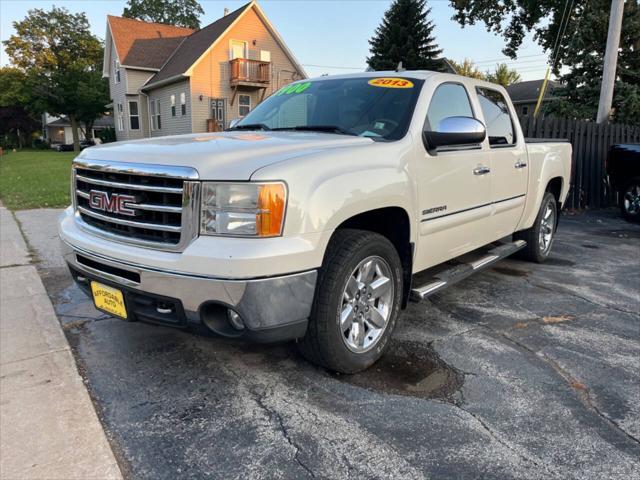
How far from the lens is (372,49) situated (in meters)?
32.6

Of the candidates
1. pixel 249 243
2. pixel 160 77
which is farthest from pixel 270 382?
pixel 160 77

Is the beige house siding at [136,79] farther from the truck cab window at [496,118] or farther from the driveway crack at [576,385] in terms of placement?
the driveway crack at [576,385]

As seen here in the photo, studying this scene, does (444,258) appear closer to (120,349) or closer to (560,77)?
(120,349)

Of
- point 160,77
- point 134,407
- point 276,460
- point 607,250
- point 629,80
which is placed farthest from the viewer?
point 160,77

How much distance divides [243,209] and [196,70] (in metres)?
25.1

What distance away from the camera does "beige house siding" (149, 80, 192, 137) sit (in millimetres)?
26062

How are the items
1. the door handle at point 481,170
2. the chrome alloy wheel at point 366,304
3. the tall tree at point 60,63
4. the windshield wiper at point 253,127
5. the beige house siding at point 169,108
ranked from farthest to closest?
the tall tree at point 60,63, the beige house siding at point 169,108, the windshield wiper at point 253,127, the door handle at point 481,170, the chrome alloy wheel at point 366,304

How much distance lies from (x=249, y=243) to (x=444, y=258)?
2.03 meters

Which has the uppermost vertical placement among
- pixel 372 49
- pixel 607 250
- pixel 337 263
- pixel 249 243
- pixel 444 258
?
pixel 372 49

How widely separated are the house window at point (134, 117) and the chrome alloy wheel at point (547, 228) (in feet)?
99.1

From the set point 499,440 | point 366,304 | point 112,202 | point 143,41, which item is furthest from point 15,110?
point 499,440

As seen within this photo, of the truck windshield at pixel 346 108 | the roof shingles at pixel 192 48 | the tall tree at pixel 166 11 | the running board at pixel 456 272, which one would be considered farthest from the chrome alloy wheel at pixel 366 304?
the tall tree at pixel 166 11

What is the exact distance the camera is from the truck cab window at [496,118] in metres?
4.56

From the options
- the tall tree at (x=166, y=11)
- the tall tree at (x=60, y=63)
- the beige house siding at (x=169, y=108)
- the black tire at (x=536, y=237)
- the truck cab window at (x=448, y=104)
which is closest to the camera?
the truck cab window at (x=448, y=104)
